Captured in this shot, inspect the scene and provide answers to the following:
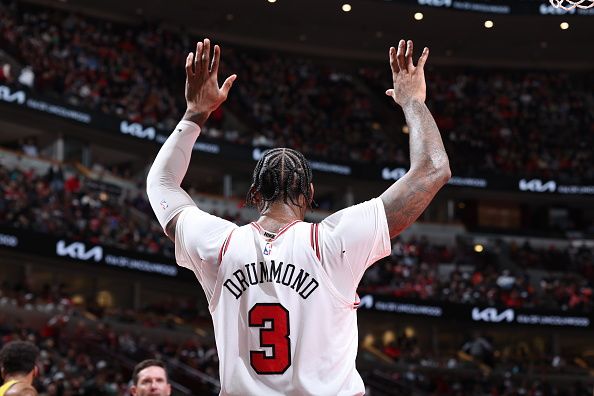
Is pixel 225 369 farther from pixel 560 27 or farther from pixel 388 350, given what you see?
pixel 560 27

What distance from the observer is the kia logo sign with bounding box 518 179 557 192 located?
37.9m

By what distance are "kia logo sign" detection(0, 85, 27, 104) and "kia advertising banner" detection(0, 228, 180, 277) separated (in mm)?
4644

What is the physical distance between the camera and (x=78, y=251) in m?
25.7

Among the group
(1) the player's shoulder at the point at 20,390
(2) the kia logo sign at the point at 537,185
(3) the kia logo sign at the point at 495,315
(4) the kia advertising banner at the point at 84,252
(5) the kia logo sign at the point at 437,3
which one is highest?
(5) the kia logo sign at the point at 437,3

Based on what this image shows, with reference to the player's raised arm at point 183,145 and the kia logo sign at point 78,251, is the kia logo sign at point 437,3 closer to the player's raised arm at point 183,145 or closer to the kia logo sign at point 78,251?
the kia logo sign at point 78,251

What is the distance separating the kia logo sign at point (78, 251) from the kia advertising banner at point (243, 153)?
475 cm

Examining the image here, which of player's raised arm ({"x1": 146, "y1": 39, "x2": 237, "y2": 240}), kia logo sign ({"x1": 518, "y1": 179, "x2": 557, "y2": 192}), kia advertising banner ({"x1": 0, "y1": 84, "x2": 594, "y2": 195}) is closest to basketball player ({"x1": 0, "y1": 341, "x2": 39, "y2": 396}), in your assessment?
player's raised arm ({"x1": 146, "y1": 39, "x2": 237, "y2": 240})

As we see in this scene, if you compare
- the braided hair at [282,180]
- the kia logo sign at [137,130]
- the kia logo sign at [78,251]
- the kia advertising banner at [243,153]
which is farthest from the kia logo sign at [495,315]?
the braided hair at [282,180]

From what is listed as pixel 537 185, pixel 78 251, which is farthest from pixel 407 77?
pixel 537 185

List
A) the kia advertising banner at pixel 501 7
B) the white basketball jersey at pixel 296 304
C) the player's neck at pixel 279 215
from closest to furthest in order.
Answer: the white basketball jersey at pixel 296 304
the player's neck at pixel 279 215
the kia advertising banner at pixel 501 7

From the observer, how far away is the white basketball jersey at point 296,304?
3.33m

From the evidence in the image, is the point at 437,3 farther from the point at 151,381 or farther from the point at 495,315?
the point at 151,381

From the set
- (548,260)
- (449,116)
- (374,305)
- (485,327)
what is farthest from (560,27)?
(374,305)

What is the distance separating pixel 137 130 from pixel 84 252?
652 cm
